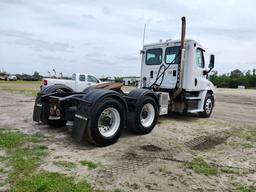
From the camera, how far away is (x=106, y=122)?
6719 millimetres

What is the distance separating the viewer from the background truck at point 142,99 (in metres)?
6.33

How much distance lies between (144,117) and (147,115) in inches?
5.9

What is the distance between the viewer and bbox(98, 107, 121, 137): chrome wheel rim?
21.6 feet

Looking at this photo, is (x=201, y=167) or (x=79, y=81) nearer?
(x=201, y=167)

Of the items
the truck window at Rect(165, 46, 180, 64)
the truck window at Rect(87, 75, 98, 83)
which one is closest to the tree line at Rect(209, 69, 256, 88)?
the truck window at Rect(87, 75, 98, 83)

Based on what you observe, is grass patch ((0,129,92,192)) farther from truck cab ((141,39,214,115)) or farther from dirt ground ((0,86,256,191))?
truck cab ((141,39,214,115))

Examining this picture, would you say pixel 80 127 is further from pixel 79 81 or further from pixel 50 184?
pixel 79 81

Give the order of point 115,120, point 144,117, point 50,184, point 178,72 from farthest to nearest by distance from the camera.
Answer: point 178,72, point 144,117, point 115,120, point 50,184

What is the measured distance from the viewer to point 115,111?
22.5ft

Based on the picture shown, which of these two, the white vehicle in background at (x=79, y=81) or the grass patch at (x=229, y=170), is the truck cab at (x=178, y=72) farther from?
the white vehicle in background at (x=79, y=81)

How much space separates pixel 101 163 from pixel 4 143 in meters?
2.38

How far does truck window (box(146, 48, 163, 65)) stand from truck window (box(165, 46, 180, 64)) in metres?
0.32

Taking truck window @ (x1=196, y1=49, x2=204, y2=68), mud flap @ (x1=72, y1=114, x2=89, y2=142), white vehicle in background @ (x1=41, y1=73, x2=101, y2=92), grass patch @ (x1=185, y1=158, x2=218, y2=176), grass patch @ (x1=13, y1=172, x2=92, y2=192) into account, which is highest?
truck window @ (x1=196, y1=49, x2=204, y2=68)

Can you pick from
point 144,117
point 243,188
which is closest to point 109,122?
point 144,117
